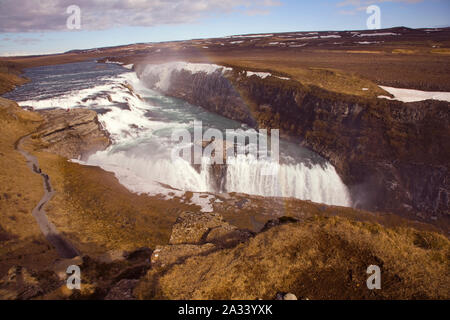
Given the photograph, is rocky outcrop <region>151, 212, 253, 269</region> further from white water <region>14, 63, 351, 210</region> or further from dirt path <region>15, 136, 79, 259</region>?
white water <region>14, 63, 351, 210</region>

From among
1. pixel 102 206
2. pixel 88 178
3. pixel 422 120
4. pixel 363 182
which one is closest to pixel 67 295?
pixel 102 206

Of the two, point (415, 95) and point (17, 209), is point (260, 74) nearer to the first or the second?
point (415, 95)

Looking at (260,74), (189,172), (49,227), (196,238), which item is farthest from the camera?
(260,74)

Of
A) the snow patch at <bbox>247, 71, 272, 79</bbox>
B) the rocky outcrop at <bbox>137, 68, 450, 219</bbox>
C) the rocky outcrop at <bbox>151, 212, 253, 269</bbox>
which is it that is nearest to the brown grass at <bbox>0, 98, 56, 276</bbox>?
the rocky outcrop at <bbox>151, 212, 253, 269</bbox>

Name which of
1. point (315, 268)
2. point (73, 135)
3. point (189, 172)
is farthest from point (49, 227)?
point (73, 135)
